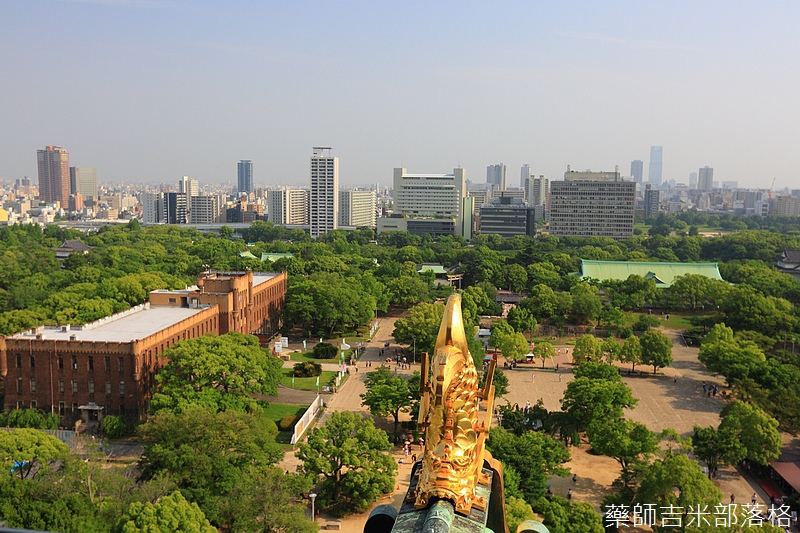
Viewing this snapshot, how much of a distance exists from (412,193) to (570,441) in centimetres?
11436

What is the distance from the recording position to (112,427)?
3034 centimetres

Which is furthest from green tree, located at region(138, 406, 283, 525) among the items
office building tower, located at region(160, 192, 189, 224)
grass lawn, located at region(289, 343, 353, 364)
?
office building tower, located at region(160, 192, 189, 224)

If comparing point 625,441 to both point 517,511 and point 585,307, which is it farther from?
point 585,307

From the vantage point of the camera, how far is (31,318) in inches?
1608

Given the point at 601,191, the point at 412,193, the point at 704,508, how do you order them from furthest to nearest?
the point at 412,193
the point at 601,191
the point at 704,508

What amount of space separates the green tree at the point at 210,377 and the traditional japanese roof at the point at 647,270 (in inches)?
1795

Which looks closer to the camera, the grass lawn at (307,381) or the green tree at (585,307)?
the grass lawn at (307,381)

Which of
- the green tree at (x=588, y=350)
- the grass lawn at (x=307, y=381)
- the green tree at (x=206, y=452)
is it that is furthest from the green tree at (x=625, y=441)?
the grass lawn at (x=307, y=381)

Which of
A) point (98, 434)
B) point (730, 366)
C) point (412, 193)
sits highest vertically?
point (412, 193)

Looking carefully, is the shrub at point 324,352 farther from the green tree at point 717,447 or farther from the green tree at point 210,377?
the green tree at point 717,447

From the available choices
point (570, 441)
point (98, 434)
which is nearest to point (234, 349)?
point (98, 434)

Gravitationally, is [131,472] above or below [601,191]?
below

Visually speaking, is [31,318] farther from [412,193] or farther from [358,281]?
[412,193]

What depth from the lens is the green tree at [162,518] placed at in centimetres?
1806
